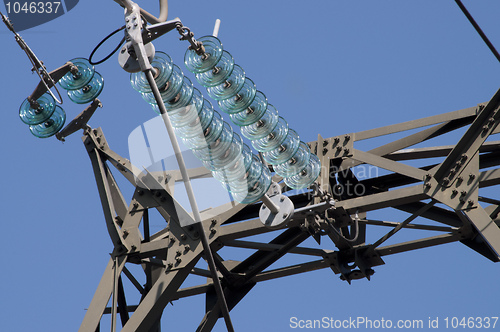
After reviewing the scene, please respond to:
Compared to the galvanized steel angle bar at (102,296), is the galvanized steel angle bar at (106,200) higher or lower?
higher

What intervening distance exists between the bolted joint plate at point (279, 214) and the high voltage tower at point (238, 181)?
0.01m

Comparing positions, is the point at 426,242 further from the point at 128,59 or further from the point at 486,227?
the point at 128,59

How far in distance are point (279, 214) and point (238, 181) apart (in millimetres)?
667

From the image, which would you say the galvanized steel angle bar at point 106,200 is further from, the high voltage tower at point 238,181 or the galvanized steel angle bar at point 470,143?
the galvanized steel angle bar at point 470,143

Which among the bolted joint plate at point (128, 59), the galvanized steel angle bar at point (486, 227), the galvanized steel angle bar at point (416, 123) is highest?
the galvanized steel angle bar at point (416, 123)

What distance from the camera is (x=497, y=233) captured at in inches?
413

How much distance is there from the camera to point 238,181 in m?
9.41

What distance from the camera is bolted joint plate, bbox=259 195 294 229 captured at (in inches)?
382

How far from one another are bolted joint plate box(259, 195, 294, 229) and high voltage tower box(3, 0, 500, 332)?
13mm

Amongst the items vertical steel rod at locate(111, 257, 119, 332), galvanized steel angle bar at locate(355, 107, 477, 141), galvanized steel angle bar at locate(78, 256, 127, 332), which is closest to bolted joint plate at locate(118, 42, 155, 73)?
vertical steel rod at locate(111, 257, 119, 332)

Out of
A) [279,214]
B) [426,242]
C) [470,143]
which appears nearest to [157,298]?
[279,214]

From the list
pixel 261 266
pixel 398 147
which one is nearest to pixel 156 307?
pixel 261 266

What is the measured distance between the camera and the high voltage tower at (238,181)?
9203mm

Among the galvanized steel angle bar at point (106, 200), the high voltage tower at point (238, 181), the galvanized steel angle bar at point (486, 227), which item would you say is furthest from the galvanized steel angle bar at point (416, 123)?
the galvanized steel angle bar at point (106, 200)
